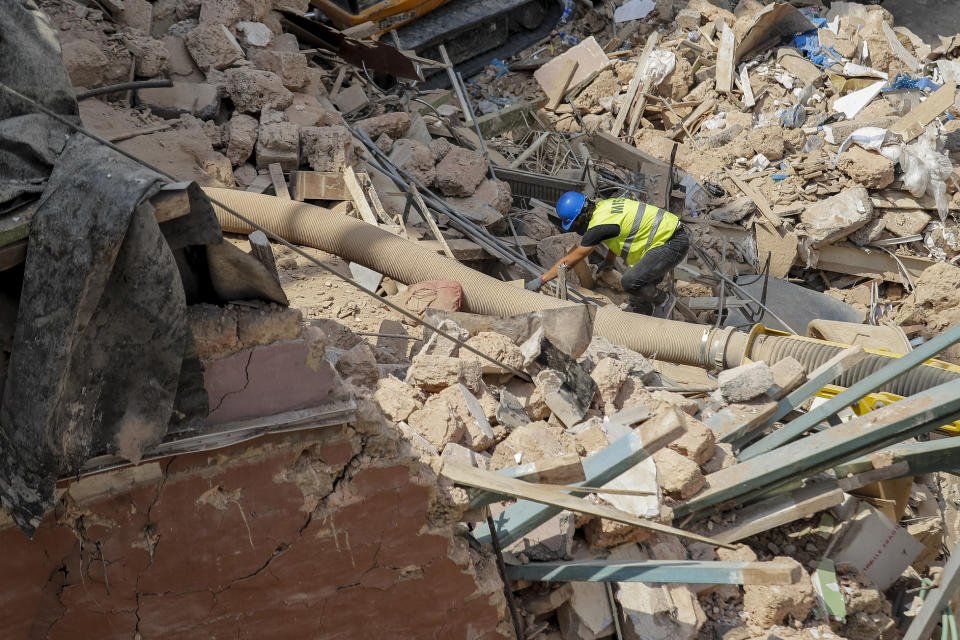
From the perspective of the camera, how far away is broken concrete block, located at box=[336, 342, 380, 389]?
376cm

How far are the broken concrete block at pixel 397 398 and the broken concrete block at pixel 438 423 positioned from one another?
0.05 metres

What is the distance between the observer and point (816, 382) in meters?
4.53

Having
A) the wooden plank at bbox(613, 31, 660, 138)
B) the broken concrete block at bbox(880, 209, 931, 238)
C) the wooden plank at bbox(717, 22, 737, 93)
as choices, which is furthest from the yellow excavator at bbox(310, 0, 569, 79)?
the broken concrete block at bbox(880, 209, 931, 238)

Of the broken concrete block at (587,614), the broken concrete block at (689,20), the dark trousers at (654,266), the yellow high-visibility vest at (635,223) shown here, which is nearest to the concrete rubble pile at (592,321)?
the broken concrete block at (587,614)

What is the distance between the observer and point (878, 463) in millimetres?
4242

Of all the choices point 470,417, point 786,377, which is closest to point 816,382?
point 786,377

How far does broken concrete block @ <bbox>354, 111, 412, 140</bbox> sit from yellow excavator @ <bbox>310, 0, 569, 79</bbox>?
318cm

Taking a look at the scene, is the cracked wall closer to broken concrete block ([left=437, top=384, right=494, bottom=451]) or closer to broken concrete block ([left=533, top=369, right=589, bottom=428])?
broken concrete block ([left=437, top=384, right=494, bottom=451])

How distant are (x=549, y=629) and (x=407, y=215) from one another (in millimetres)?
4954

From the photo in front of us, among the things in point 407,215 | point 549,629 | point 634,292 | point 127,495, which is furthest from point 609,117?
point 127,495

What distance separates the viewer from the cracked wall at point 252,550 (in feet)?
9.60

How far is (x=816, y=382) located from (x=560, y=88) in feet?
30.1

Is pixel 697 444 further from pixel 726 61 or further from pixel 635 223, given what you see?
pixel 726 61

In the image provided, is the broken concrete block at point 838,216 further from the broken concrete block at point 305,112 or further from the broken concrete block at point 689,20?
the broken concrete block at point 305,112
